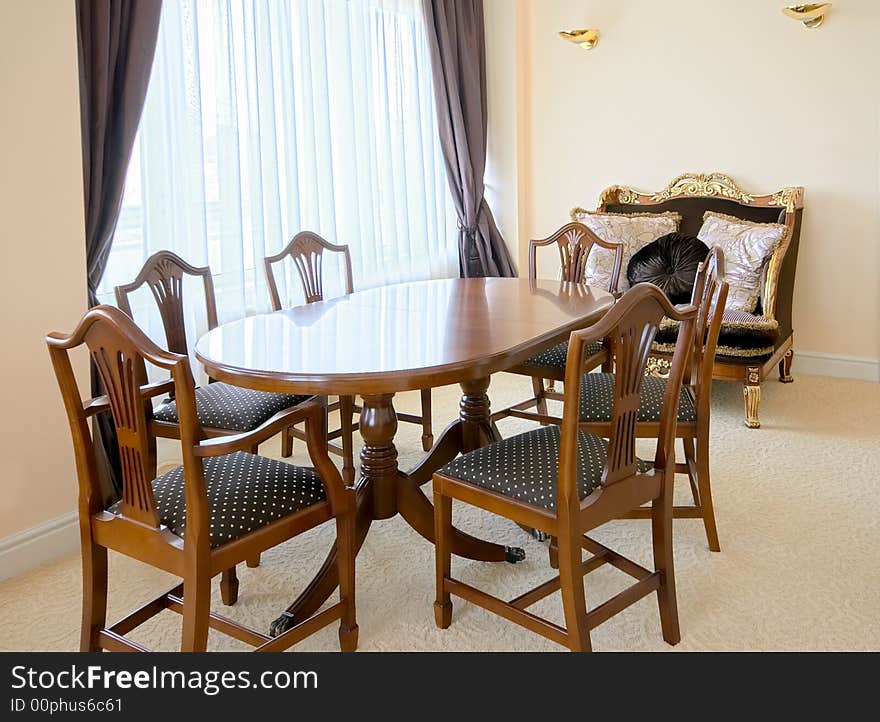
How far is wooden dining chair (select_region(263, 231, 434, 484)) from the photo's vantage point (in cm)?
333

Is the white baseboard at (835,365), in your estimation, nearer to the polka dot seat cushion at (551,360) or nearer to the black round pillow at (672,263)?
the black round pillow at (672,263)

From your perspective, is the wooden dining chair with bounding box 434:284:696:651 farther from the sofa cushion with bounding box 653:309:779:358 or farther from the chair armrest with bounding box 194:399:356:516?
the sofa cushion with bounding box 653:309:779:358

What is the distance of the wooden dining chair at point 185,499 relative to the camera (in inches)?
70.4

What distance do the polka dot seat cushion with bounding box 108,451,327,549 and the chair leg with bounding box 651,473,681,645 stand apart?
0.88 meters

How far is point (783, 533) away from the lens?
2.92 m

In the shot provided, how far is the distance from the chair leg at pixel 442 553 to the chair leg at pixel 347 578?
24 centimetres

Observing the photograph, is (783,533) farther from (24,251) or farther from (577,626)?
(24,251)

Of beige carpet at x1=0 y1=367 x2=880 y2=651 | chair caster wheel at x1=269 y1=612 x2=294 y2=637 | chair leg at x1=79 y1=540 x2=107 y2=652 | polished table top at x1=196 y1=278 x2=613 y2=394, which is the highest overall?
polished table top at x1=196 y1=278 x2=613 y2=394

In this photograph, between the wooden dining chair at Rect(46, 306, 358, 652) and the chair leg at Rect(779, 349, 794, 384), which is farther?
the chair leg at Rect(779, 349, 794, 384)

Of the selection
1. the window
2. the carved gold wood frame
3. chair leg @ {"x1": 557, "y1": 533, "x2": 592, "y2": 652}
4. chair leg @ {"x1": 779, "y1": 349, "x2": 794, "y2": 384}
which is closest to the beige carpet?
chair leg @ {"x1": 557, "y1": 533, "x2": 592, "y2": 652}

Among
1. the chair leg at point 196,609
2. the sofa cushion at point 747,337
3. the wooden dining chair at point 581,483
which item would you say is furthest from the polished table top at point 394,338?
the sofa cushion at point 747,337

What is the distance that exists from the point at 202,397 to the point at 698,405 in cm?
157
